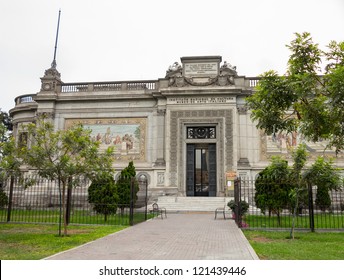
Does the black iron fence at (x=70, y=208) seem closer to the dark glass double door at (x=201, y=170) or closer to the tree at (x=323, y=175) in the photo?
the dark glass double door at (x=201, y=170)

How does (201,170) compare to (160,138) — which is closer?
(160,138)

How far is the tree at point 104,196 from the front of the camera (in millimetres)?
17234

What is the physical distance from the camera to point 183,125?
26766mm

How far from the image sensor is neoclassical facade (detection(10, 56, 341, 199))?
26.1 metres

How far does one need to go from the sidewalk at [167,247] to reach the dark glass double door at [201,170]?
13.7 m

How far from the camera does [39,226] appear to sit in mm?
14711

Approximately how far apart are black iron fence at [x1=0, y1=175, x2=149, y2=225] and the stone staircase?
164 cm

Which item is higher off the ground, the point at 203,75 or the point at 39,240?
the point at 203,75

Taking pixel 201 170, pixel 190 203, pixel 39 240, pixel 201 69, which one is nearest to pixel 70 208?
pixel 39 240

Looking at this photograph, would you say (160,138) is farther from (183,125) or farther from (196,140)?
(196,140)

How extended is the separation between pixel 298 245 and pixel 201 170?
58.7 feet

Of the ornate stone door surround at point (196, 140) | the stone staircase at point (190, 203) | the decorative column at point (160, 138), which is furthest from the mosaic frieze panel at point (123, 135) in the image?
the stone staircase at point (190, 203)

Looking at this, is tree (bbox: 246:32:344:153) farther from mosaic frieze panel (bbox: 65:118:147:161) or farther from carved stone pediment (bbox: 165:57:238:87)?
mosaic frieze panel (bbox: 65:118:147:161)

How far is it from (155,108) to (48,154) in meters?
16.6
